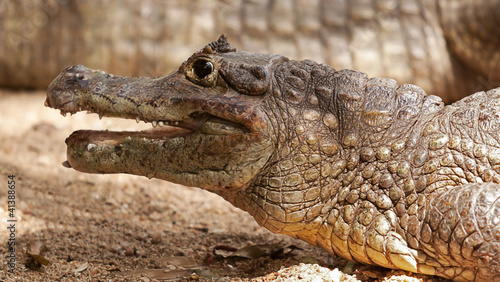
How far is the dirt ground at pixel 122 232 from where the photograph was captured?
3256 millimetres

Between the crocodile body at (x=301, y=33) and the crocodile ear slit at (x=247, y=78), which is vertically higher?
the crocodile body at (x=301, y=33)

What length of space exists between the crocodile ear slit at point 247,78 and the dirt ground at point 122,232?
1.02 m

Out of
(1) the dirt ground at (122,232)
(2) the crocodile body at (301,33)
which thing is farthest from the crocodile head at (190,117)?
(2) the crocodile body at (301,33)

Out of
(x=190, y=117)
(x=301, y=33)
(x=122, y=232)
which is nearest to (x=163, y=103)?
(x=190, y=117)

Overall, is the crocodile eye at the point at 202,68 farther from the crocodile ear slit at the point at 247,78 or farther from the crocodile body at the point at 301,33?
the crocodile body at the point at 301,33

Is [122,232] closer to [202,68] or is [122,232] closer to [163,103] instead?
[163,103]

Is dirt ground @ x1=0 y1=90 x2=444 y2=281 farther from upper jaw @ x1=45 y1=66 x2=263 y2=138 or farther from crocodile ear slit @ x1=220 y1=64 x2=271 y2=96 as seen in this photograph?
crocodile ear slit @ x1=220 y1=64 x2=271 y2=96

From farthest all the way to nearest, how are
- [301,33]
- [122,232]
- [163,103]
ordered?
[301,33] < [122,232] < [163,103]

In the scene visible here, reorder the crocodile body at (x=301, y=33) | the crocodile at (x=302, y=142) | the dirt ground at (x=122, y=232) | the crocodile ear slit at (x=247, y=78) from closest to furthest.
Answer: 1. the crocodile at (x=302, y=142)
2. the crocodile ear slit at (x=247, y=78)
3. the dirt ground at (x=122, y=232)
4. the crocodile body at (x=301, y=33)

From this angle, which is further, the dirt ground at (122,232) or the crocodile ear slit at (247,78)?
the dirt ground at (122,232)

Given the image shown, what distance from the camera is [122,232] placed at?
4066 millimetres

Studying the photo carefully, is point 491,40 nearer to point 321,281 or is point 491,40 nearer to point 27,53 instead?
point 321,281

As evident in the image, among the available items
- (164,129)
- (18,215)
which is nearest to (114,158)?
(164,129)

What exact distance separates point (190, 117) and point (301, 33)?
4379mm
